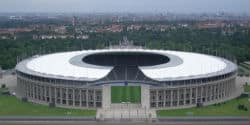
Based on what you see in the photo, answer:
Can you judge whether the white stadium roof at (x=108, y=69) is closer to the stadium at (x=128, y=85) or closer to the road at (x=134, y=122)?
the stadium at (x=128, y=85)

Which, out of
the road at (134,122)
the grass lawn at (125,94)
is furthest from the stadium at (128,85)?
the road at (134,122)

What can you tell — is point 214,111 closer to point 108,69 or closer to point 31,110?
point 108,69

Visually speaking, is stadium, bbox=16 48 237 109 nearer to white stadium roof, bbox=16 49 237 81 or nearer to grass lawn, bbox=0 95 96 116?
white stadium roof, bbox=16 49 237 81

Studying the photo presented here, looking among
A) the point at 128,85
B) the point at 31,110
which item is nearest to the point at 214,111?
the point at 128,85

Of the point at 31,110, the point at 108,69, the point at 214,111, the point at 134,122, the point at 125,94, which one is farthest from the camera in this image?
the point at 108,69

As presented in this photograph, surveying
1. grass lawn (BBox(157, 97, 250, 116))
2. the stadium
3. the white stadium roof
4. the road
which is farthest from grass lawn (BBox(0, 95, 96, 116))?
grass lawn (BBox(157, 97, 250, 116))

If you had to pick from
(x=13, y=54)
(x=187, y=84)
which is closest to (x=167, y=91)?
(x=187, y=84)

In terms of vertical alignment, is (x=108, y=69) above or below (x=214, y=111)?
above
